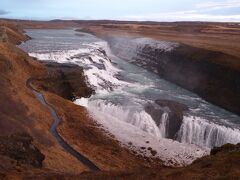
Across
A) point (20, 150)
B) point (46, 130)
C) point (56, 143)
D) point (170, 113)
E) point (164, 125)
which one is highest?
point (20, 150)

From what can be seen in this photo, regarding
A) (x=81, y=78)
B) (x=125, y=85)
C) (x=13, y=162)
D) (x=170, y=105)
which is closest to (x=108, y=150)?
(x=13, y=162)

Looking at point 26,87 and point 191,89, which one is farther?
point 191,89

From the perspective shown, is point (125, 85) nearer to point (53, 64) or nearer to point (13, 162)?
point (53, 64)

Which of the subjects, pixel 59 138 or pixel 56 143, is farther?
pixel 59 138

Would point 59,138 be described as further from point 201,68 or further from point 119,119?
point 201,68

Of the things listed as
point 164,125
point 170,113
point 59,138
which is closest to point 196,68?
point 170,113

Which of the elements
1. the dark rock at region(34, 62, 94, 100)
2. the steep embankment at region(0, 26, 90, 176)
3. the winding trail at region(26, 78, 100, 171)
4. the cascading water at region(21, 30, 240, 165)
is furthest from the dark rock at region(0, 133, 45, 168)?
the dark rock at region(34, 62, 94, 100)

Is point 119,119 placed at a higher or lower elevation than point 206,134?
higher
